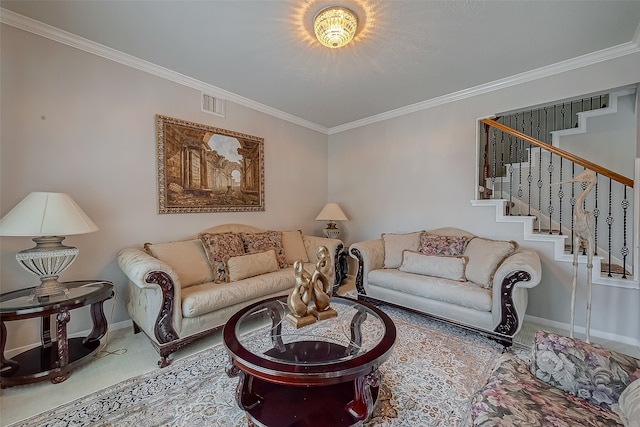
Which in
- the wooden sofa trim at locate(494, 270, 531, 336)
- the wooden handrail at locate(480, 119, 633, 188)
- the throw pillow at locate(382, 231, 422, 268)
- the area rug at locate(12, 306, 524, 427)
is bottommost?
the area rug at locate(12, 306, 524, 427)

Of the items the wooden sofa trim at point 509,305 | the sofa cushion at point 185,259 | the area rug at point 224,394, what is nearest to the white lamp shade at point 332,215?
the sofa cushion at point 185,259

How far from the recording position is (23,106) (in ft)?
6.93

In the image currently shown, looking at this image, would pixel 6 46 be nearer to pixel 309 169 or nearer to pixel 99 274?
pixel 99 274

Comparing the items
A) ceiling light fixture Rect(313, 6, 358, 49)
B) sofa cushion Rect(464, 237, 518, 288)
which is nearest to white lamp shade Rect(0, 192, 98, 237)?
ceiling light fixture Rect(313, 6, 358, 49)

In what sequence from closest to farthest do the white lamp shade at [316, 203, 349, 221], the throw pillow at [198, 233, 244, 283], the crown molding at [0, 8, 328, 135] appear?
the crown molding at [0, 8, 328, 135], the throw pillow at [198, 233, 244, 283], the white lamp shade at [316, 203, 349, 221]

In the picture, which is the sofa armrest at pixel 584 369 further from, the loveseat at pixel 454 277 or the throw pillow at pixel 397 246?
the throw pillow at pixel 397 246

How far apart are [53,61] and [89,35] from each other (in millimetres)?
378

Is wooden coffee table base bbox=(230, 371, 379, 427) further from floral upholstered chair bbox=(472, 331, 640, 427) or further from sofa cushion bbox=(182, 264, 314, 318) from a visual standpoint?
sofa cushion bbox=(182, 264, 314, 318)

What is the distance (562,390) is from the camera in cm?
115

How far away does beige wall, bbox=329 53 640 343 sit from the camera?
2.48 m

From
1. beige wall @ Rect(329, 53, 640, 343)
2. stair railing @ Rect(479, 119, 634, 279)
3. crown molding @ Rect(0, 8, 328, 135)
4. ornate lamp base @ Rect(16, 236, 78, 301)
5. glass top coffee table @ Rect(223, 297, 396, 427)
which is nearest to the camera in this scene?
glass top coffee table @ Rect(223, 297, 396, 427)

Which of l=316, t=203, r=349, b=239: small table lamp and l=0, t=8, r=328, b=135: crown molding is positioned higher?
l=0, t=8, r=328, b=135: crown molding

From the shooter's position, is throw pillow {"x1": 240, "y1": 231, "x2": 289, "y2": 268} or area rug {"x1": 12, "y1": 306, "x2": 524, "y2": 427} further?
throw pillow {"x1": 240, "y1": 231, "x2": 289, "y2": 268}

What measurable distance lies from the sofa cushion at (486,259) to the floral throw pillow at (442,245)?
17cm
